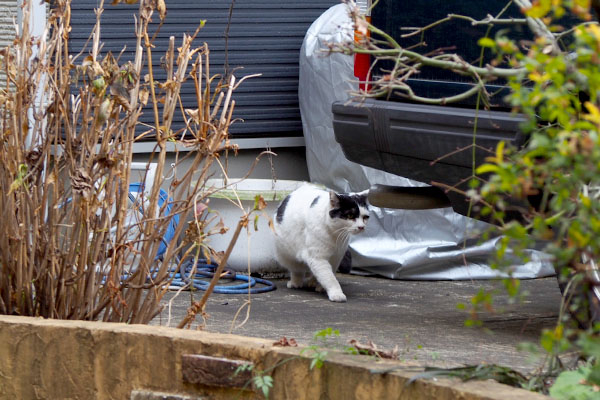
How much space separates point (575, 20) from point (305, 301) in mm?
2539

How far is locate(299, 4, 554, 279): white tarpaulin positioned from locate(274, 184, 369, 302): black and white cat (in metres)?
0.56

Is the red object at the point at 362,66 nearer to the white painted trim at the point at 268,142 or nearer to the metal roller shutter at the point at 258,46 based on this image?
the white painted trim at the point at 268,142

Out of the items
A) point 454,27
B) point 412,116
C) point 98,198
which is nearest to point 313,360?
point 98,198

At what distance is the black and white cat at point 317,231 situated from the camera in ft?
19.5

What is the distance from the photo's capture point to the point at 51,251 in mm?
3480

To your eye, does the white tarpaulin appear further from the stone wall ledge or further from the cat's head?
the stone wall ledge

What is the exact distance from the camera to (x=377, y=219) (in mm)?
6883

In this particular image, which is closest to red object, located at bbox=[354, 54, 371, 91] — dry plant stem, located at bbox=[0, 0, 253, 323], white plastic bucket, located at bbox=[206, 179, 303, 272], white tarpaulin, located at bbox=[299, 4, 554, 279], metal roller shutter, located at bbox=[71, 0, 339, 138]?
white tarpaulin, located at bbox=[299, 4, 554, 279]

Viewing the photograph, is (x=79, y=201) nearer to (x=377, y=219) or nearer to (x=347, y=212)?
(x=347, y=212)

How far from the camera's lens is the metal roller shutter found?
289 inches

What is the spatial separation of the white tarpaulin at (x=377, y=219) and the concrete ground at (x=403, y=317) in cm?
14

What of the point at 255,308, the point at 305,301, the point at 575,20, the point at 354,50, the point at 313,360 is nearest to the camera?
the point at 354,50

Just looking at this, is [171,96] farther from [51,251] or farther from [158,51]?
[158,51]

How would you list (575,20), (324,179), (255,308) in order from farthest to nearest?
1. (324,179)
2. (255,308)
3. (575,20)
